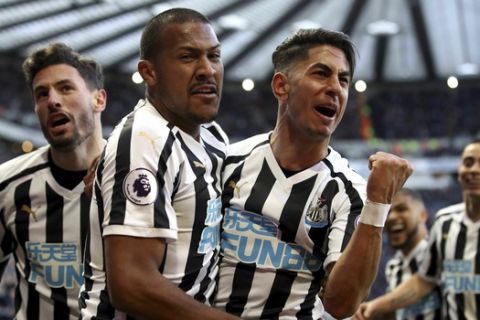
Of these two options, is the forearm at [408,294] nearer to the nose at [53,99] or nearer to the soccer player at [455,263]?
the soccer player at [455,263]

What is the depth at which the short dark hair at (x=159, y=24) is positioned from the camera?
8.29 feet

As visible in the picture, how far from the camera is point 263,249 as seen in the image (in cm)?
280

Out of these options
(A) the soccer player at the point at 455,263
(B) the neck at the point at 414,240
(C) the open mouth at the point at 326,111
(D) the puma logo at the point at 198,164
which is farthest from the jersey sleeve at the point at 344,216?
(B) the neck at the point at 414,240

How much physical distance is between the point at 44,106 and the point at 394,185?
1452 mm

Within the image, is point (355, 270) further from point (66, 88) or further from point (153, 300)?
point (66, 88)

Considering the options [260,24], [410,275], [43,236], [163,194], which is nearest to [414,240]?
[410,275]

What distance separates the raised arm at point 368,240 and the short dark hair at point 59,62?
1.38 meters

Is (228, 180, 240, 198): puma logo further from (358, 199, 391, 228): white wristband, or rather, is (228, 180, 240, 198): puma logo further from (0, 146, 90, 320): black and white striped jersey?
(0, 146, 90, 320): black and white striped jersey

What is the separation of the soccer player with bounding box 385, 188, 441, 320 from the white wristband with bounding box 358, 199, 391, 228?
337 cm

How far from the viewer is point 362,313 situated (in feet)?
16.1

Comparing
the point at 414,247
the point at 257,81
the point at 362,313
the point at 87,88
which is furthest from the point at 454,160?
the point at 87,88

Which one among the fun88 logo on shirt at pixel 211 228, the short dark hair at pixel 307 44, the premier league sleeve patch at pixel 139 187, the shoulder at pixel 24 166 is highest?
the short dark hair at pixel 307 44

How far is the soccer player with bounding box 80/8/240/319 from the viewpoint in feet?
7.27

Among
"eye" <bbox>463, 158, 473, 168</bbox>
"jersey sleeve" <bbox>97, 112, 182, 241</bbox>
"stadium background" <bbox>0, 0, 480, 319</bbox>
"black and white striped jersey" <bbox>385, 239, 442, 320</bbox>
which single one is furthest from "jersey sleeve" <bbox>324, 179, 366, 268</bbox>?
"stadium background" <bbox>0, 0, 480, 319</bbox>
